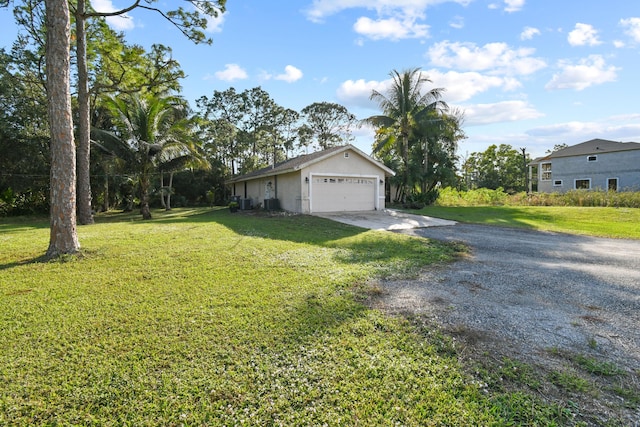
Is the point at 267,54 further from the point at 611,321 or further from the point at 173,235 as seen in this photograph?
the point at 611,321

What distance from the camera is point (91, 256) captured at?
641cm

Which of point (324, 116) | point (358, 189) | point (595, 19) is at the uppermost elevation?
point (324, 116)

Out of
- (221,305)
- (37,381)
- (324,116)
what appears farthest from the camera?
(324,116)

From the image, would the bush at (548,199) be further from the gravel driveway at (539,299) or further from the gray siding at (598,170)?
the gravel driveway at (539,299)

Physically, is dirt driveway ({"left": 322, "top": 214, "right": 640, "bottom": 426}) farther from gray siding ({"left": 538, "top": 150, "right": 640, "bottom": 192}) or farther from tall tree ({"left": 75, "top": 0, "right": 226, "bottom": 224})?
gray siding ({"left": 538, "top": 150, "right": 640, "bottom": 192})

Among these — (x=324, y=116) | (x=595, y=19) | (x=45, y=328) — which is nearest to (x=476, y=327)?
(x=45, y=328)

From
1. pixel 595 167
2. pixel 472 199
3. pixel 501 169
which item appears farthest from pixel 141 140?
pixel 501 169

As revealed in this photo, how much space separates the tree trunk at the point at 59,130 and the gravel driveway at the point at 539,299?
644 cm

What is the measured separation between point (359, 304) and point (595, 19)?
12.3 metres

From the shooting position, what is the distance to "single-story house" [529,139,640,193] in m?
25.0

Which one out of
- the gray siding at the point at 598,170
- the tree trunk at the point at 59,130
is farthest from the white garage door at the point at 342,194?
the gray siding at the point at 598,170

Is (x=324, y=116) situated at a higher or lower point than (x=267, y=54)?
higher

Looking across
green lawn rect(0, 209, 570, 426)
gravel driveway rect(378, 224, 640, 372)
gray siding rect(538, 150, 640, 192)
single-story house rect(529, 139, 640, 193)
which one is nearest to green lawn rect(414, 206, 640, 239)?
gravel driveway rect(378, 224, 640, 372)

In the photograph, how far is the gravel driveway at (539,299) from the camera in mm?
3152
